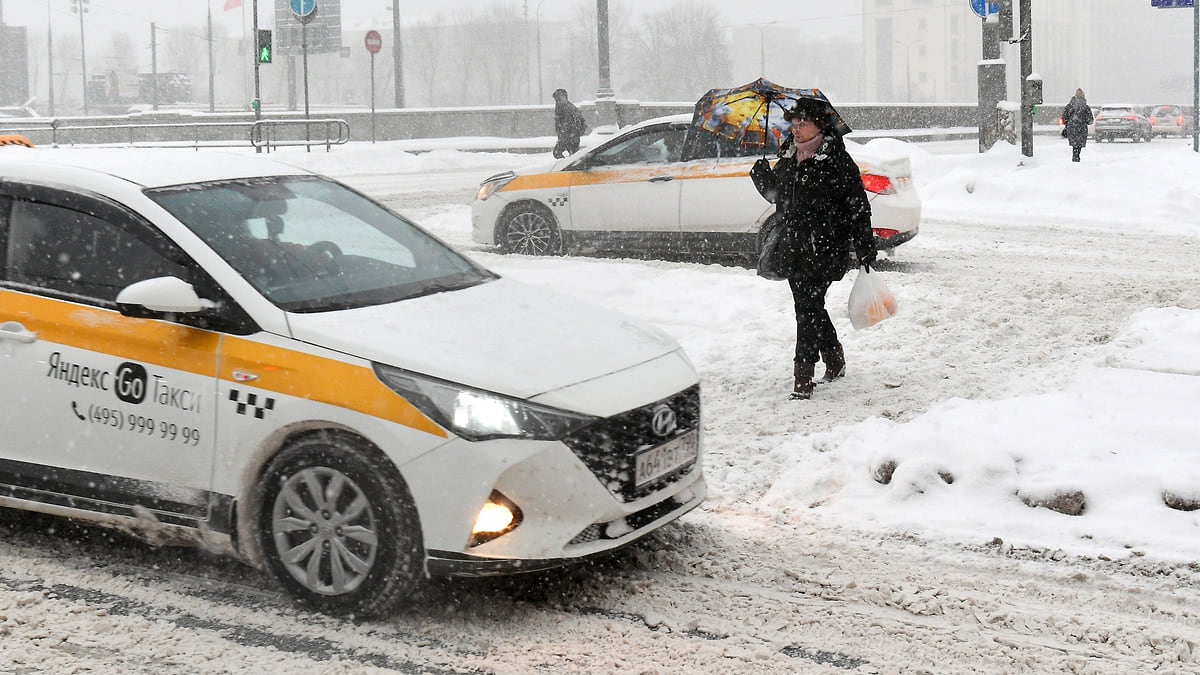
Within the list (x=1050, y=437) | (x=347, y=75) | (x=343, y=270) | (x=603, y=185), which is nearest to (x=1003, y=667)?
(x=1050, y=437)

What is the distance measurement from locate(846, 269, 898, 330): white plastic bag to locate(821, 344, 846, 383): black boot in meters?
0.54

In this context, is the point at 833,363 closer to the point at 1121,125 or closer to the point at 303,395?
the point at 303,395

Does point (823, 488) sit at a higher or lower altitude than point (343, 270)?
lower

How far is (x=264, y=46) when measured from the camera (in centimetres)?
2981

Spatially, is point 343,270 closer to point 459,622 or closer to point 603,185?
point 459,622

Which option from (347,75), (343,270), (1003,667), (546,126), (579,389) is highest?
(347,75)

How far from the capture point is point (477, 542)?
13.2 ft

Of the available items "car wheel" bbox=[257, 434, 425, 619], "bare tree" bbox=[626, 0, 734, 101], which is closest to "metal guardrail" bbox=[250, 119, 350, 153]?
"car wheel" bbox=[257, 434, 425, 619]

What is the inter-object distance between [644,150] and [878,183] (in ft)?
7.50

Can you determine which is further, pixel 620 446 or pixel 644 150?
pixel 644 150

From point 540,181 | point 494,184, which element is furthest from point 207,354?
point 494,184

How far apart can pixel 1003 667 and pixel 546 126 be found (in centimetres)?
3404

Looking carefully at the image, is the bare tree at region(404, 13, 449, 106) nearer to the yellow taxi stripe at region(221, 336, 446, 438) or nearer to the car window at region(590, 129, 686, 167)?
the car window at region(590, 129, 686, 167)

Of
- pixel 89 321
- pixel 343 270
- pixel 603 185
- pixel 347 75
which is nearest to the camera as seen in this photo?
pixel 89 321
